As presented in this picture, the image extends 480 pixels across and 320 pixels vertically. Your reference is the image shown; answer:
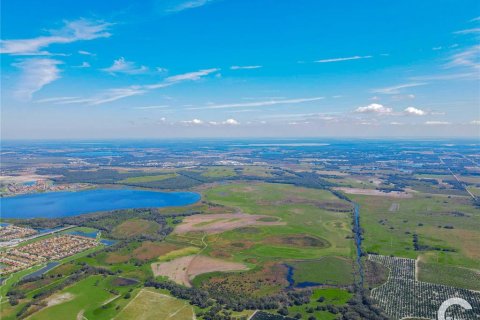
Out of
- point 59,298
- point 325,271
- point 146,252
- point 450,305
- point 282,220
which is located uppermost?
point 282,220

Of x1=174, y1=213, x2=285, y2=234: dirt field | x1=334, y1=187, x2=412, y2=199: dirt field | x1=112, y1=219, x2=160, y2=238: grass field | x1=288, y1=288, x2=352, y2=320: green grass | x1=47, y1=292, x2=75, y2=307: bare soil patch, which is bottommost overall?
x1=288, y1=288, x2=352, y2=320: green grass

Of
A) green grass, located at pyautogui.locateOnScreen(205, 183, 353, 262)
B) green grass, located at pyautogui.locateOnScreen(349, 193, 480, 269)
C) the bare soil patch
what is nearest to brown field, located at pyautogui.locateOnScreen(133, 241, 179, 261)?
green grass, located at pyautogui.locateOnScreen(205, 183, 353, 262)

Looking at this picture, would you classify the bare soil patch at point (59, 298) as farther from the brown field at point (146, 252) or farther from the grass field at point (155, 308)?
the brown field at point (146, 252)

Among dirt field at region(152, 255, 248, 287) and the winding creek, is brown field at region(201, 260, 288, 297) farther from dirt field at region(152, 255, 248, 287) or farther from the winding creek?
the winding creek

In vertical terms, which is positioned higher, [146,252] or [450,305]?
[146,252]

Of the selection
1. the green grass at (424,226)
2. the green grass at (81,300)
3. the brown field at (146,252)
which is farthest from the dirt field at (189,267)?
the green grass at (424,226)

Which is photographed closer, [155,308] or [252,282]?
[155,308]

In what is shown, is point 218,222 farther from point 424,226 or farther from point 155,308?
point 424,226

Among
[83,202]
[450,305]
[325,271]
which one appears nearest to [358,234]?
[325,271]

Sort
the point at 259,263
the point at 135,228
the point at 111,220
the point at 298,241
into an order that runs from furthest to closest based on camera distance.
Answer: the point at 111,220 → the point at 135,228 → the point at 298,241 → the point at 259,263
